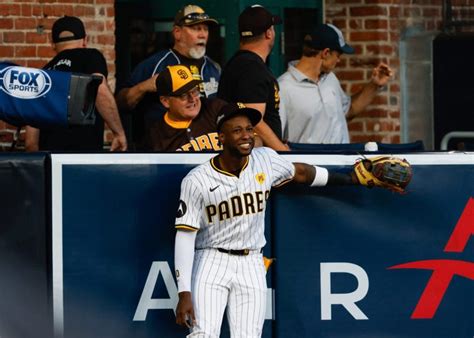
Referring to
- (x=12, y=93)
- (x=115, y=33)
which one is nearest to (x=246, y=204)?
(x=12, y=93)

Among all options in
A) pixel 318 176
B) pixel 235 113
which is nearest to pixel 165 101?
pixel 235 113

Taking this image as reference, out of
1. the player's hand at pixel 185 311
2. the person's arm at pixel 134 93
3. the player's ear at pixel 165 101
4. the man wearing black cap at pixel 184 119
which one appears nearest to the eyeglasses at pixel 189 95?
the man wearing black cap at pixel 184 119

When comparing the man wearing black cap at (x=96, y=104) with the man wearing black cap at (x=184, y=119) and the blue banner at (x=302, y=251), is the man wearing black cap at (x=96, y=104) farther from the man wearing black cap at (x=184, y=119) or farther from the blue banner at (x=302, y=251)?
the blue banner at (x=302, y=251)

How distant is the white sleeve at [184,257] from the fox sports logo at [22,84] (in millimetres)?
1181

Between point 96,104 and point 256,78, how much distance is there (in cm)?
106

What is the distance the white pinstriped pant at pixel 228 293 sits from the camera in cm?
841

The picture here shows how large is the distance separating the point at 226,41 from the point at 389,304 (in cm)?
430

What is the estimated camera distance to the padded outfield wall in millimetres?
8633

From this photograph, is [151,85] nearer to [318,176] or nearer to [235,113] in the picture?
[235,113]

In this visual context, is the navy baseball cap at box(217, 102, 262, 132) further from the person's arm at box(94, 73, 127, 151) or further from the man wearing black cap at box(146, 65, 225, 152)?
the person's arm at box(94, 73, 127, 151)

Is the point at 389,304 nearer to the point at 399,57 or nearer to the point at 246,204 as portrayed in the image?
the point at 246,204

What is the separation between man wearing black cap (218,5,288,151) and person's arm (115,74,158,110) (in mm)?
471

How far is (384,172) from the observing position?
28.5 ft

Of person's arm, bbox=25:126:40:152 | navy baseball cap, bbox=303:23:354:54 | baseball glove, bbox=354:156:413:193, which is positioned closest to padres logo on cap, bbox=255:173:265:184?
baseball glove, bbox=354:156:413:193
